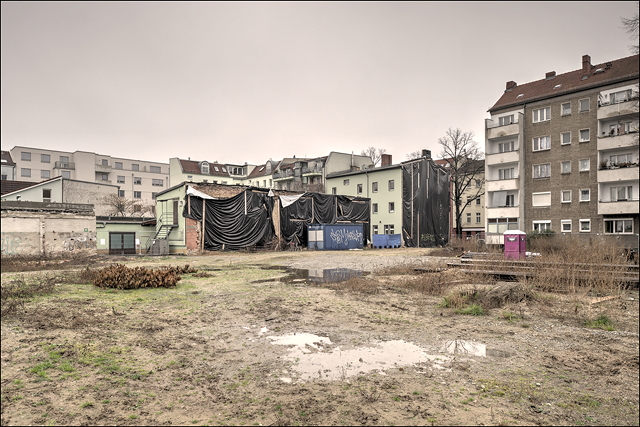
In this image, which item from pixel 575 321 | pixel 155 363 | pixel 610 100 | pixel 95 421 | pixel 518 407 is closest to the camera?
pixel 95 421

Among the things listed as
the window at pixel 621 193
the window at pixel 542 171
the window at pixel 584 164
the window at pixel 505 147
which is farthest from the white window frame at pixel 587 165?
the window at pixel 505 147

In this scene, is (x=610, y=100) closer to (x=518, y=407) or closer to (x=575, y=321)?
(x=575, y=321)

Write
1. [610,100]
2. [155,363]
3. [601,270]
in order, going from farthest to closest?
[610,100]
[601,270]
[155,363]

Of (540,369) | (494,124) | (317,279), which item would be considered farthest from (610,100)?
(540,369)

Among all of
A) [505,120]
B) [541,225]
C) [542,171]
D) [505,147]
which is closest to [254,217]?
[505,147]

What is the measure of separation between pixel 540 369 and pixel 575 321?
375 centimetres

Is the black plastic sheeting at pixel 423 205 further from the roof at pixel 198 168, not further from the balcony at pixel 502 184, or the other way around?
the roof at pixel 198 168

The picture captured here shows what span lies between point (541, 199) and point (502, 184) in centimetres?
395

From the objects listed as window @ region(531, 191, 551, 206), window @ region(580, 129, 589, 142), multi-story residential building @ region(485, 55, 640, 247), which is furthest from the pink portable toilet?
window @ region(580, 129, 589, 142)

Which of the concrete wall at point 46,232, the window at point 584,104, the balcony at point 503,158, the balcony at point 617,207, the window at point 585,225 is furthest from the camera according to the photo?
the balcony at point 503,158

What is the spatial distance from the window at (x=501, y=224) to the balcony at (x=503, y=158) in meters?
5.82

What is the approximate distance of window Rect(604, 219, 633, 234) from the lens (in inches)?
1154

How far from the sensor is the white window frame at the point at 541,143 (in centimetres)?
3575

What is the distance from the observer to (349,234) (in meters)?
39.7
